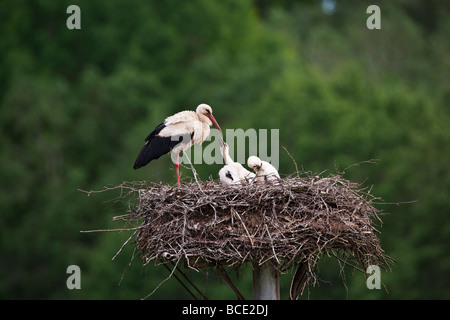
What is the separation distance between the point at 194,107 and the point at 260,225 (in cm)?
2604

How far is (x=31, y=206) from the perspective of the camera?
1251 inches

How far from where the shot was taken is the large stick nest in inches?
312

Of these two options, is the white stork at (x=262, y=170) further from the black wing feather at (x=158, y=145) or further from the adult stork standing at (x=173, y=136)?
the black wing feather at (x=158, y=145)

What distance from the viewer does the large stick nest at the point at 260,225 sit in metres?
7.93

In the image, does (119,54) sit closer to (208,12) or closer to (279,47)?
(208,12)

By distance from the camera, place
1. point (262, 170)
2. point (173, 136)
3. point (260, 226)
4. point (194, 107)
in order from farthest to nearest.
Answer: point (194, 107) < point (173, 136) < point (262, 170) < point (260, 226)

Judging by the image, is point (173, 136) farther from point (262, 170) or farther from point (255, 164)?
point (262, 170)

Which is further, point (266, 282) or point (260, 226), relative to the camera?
point (266, 282)

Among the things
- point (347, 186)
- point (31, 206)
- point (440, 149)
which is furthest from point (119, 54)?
point (347, 186)

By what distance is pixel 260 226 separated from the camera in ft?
26.6

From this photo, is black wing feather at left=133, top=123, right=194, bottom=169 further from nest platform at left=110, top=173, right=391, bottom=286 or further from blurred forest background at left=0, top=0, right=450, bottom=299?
blurred forest background at left=0, top=0, right=450, bottom=299

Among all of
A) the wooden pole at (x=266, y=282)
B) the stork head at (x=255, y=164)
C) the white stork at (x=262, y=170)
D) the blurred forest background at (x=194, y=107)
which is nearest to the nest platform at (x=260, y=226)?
the wooden pole at (x=266, y=282)

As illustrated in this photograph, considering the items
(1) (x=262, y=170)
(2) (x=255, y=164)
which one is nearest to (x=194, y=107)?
(2) (x=255, y=164)

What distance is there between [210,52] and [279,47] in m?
3.41
